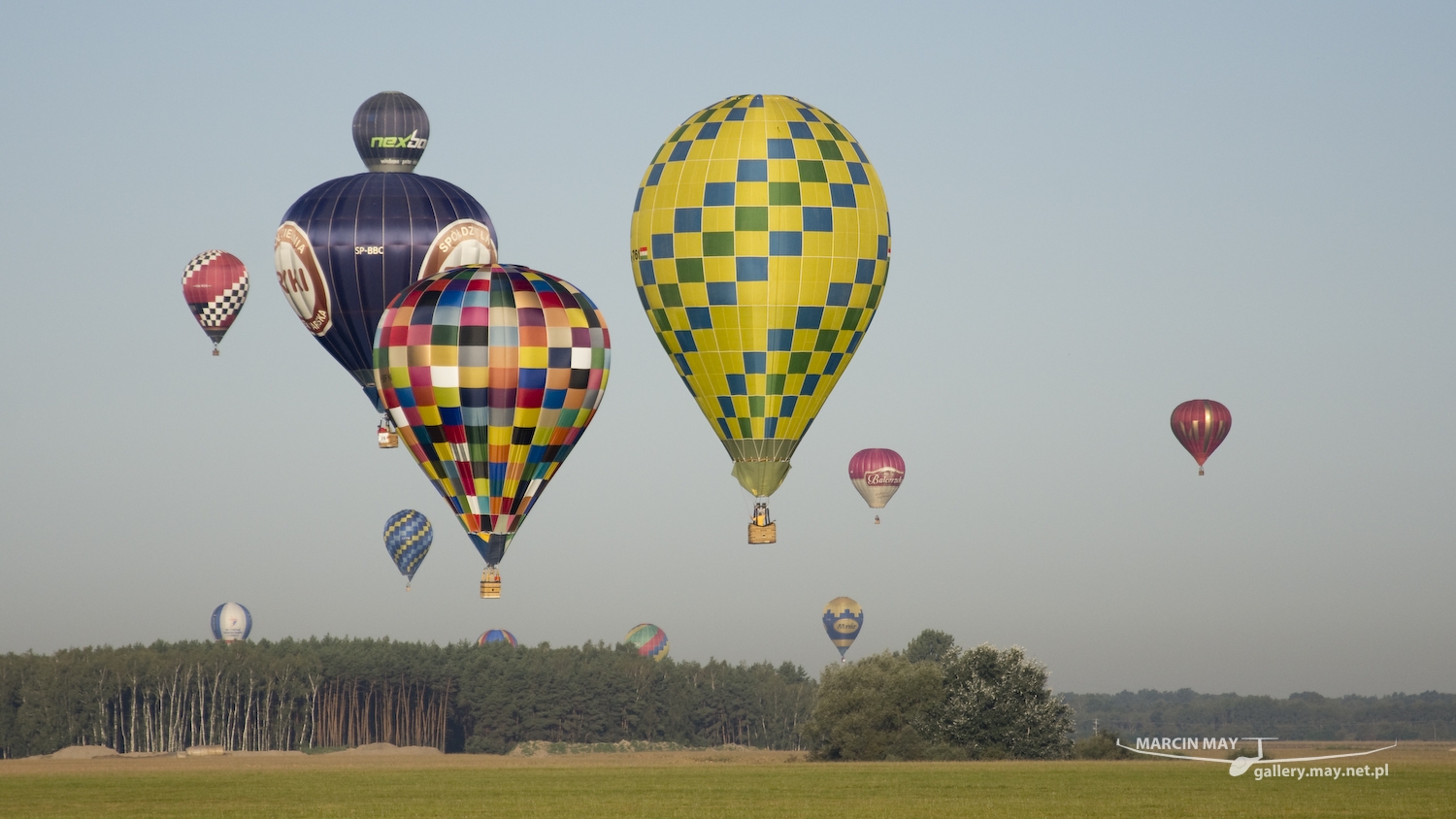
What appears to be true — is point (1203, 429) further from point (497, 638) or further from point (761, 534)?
point (497, 638)

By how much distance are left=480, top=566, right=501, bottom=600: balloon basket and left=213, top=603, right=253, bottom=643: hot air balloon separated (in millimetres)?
81788

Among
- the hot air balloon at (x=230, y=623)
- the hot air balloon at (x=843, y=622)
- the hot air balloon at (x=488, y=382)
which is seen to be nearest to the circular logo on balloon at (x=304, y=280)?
the hot air balloon at (x=488, y=382)

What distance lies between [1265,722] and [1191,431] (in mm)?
115939

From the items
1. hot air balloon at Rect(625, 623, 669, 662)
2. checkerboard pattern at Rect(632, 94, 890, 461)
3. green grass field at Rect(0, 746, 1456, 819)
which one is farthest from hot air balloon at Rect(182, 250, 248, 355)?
hot air balloon at Rect(625, 623, 669, 662)

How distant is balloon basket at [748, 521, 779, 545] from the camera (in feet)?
151

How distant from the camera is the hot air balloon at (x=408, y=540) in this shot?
321ft

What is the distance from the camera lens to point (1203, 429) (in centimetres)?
7781

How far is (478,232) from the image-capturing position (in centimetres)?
5628

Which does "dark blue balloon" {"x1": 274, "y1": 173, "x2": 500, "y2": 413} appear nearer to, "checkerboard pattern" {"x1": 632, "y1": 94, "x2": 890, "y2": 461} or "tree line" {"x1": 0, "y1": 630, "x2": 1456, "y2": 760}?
"checkerboard pattern" {"x1": 632, "y1": 94, "x2": 890, "y2": 461}

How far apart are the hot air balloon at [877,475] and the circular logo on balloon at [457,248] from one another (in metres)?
36.7

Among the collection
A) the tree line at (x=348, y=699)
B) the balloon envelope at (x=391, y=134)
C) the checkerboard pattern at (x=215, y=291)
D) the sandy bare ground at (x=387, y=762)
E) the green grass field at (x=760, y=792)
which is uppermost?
the balloon envelope at (x=391, y=134)

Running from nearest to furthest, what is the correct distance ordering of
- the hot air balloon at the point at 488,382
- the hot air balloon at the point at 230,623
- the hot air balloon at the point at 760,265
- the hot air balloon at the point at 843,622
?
the hot air balloon at the point at 760,265 → the hot air balloon at the point at 488,382 → the hot air balloon at the point at 843,622 → the hot air balloon at the point at 230,623

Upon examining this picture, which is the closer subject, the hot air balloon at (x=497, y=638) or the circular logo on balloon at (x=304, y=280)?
the circular logo on balloon at (x=304, y=280)

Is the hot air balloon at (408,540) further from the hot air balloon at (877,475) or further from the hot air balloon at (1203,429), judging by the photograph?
the hot air balloon at (1203,429)
